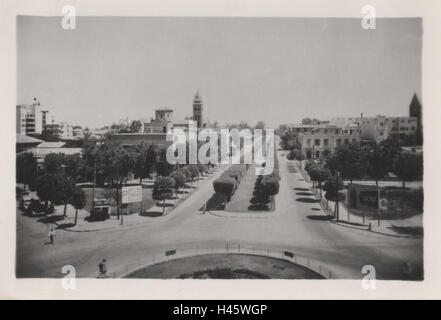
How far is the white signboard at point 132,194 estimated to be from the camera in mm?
10163

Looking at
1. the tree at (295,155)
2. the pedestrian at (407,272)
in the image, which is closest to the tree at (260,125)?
the tree at (295,155)

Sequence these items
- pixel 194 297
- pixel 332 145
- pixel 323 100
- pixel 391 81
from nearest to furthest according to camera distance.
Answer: pixel 194 297 < pixel 391 81 < pixel 323 100 < pixel 332 145

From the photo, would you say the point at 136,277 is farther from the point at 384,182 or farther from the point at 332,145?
the point at 384,182

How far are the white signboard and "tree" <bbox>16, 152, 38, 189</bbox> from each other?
7.53ft

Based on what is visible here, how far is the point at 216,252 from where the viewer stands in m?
9.15

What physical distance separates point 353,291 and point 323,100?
4.68 metres

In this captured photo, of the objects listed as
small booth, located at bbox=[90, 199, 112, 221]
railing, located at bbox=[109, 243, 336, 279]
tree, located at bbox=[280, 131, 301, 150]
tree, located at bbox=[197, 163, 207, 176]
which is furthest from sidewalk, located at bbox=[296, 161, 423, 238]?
small booth, located at bbox=[90, 199, 112, 221]

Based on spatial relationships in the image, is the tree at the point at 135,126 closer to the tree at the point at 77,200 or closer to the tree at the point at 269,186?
the tree at the point at 77,200

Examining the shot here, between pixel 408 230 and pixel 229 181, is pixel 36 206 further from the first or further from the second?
pixel 408 230

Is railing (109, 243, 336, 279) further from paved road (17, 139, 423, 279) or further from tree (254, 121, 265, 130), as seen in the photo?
tree (254, 121, 265, 130)

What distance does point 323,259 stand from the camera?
897cm

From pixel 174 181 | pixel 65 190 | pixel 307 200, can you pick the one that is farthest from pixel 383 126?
pixel 65 190

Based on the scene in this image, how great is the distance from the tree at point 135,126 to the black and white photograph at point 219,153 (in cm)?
21
